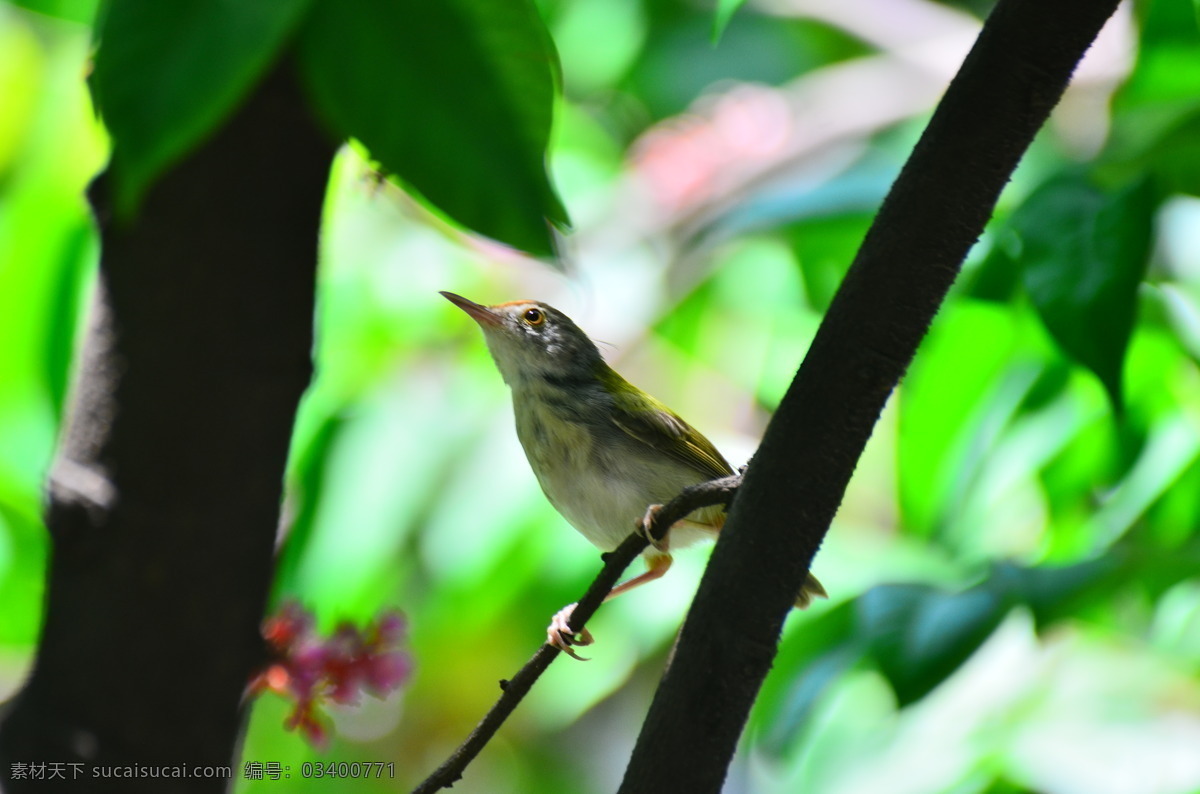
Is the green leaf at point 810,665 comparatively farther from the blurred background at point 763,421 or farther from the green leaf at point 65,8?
the green leaf at point 65,8

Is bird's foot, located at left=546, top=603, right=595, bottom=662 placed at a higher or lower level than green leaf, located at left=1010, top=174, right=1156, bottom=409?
lower

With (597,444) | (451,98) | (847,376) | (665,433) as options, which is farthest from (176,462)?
(665,433)

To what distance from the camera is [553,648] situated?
1.27 metres

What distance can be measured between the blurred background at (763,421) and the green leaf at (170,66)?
285 millimetres

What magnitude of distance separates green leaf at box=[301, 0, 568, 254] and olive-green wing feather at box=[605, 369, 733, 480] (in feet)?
5.45

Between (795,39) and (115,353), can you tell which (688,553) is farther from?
(795,39)

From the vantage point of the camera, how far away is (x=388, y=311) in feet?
10.5

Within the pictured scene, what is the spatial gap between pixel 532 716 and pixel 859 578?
7.87ft

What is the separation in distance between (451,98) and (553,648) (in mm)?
641

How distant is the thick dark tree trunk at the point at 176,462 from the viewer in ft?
3.92

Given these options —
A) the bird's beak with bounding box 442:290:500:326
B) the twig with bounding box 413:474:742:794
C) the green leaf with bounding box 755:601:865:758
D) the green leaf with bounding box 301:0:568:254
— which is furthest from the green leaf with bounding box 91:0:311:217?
the bird's beak with bounding box 442:290:500:326

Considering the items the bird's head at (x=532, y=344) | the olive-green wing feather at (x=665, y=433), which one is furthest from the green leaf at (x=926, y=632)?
the bird's head at (x=532, y=344)

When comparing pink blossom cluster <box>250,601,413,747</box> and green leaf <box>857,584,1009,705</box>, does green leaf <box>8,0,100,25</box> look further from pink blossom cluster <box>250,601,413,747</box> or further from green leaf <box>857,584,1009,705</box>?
green leaf <box>857,584,1009,705</box>

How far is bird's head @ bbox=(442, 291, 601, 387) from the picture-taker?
8.87 feet
